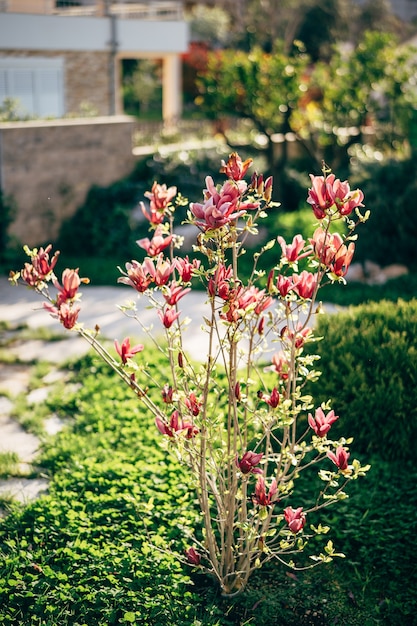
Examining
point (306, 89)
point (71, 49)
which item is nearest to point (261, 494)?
point (306, 89)

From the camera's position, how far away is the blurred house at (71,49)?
1895 centimetres

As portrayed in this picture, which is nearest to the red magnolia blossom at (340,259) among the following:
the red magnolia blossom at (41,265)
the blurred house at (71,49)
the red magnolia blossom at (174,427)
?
the red magnolia blossom at (174,427)

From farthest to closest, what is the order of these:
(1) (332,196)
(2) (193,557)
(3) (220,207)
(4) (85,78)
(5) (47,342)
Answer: (4) (85,78)
(5) (47,342)
(2) (193,557)
(1) (332,196)
(3) (220,207)

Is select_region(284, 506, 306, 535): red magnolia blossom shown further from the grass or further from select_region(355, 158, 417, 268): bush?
select_region(355, 158, 417, 268): bush

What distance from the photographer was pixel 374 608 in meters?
3.96

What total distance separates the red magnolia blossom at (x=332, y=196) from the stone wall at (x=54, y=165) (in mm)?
8507

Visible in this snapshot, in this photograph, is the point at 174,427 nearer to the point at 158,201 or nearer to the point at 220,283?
the point at 220,283

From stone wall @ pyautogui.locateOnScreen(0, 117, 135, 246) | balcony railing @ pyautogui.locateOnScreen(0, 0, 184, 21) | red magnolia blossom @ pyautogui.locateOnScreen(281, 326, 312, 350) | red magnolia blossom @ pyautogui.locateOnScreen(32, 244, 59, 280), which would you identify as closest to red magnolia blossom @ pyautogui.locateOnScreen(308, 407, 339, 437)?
red magnolia blossom @ pyautogui.locateOnScreen(281, 326, 312, 350)

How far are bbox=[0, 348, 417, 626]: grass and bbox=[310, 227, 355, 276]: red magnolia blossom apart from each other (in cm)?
171

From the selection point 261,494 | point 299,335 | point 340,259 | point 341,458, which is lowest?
point 261,494

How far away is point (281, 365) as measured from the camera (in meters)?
3.80

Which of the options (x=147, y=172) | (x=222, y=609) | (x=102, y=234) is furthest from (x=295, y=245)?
(x=147, y=172)

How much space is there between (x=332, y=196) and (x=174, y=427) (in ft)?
3.86

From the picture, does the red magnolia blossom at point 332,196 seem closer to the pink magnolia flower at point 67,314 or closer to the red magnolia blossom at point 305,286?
the red magnolia blossom at point 305,286
